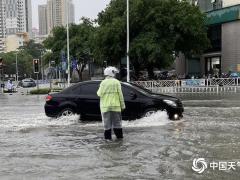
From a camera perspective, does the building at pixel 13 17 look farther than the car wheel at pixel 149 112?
Yes

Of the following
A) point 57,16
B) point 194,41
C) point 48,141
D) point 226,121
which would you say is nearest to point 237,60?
point 194,41

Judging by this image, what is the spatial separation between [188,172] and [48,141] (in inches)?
195

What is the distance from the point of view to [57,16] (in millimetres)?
111562

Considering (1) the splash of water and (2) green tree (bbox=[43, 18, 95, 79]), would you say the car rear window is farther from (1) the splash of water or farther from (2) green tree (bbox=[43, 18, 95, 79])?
(2) green tree (bbox=[43, 18, 95, 79])

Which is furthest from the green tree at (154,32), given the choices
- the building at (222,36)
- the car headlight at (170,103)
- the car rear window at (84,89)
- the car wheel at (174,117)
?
the car headlight at (170,103)

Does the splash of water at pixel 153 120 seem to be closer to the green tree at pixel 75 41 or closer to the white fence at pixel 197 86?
the white fence at pixel 197 86

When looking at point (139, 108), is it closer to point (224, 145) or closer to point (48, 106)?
point (48, 106)

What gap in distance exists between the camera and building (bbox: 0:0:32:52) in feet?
544

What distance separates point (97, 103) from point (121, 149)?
17.7ft

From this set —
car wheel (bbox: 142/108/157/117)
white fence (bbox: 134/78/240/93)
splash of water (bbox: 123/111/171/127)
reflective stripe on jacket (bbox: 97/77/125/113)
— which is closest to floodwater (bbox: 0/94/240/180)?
splash of water (bbox: 123/111/171/127)

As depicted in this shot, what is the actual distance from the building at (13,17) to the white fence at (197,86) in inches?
5143

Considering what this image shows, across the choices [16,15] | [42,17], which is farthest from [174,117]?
[16,15]

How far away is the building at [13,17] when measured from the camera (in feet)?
544

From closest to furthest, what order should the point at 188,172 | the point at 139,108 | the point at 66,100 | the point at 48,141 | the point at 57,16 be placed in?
the point at 188,172, the point at 48,141, the point at 139,108, the point at 66,100, the point at 57,16
